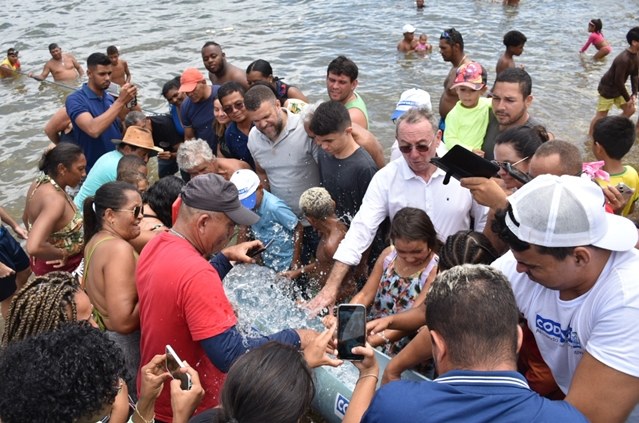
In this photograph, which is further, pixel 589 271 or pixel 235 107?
pixel 235 107

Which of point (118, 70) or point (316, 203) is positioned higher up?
point (316, 203)

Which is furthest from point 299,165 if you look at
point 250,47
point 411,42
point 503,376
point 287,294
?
point 250,47

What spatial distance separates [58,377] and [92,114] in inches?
217

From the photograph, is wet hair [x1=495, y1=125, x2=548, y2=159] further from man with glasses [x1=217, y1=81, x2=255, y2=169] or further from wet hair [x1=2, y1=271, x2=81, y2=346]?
wet hair [x1=2, y1=271, x2=81, y2=346]

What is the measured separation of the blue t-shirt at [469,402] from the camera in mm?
1742

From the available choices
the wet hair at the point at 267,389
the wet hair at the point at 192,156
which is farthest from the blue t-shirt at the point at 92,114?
A: the wet hair at the point at 267,389

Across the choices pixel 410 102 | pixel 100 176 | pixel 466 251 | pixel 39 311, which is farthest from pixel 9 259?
pixel 466 251

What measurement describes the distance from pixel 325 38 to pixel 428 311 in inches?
571

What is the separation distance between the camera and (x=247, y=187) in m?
4.64

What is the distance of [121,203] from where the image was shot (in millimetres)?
3904

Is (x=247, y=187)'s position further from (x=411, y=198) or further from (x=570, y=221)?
(x=570, y=221)

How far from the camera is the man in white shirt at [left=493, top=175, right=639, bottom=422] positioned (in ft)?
7.07

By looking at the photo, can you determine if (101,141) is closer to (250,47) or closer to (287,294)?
(287,294)

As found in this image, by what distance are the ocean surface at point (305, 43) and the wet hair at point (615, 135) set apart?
4554 millimetres
